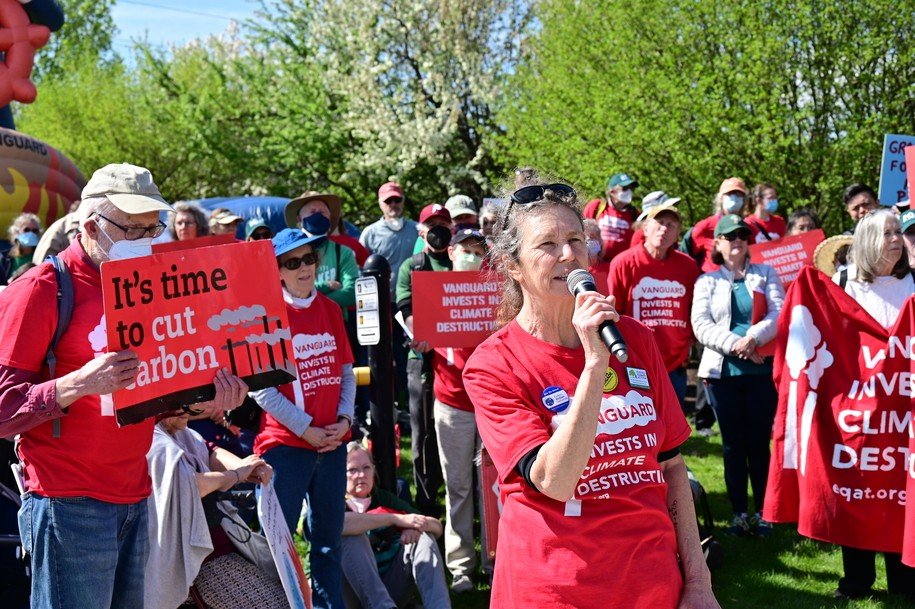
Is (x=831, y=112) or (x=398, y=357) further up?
(x=831, y=112)

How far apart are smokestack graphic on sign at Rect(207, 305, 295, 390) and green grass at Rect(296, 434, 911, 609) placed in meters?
2.77

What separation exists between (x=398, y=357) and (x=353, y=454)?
430 cm

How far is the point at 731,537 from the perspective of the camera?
7488mm

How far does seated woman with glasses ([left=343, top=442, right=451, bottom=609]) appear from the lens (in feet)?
19.1

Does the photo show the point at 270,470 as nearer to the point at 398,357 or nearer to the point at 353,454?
the point at 353,454

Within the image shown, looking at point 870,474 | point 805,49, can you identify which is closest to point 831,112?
point 805,49

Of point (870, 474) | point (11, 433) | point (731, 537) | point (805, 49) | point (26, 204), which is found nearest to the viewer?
point (11, 433)

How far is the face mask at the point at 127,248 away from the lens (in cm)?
375

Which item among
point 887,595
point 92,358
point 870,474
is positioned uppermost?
point 92,358

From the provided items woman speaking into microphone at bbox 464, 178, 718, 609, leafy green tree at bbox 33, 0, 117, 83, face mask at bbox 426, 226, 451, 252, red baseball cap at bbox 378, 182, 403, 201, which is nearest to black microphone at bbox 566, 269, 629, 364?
woman speaking into microphone at bbox 464, 178, 718, 609

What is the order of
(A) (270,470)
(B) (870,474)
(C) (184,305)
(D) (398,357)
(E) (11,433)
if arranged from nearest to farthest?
1. (E) (11,433)
2. (C) (184,305)
3. (A) (270,470)
4. (B) (870,474)
5. (D) (398,357)

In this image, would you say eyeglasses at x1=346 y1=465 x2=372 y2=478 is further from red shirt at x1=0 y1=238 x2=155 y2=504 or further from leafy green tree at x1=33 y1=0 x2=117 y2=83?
leafy green tree at x1=33 y1=0 x2=117 y2=83

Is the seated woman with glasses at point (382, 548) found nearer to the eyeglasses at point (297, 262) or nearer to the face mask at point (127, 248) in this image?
the eyeglasses at point (297, 262)

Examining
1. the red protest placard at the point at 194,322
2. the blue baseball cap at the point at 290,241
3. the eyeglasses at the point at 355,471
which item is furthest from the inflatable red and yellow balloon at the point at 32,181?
the red protest placard at the point at 194,322
